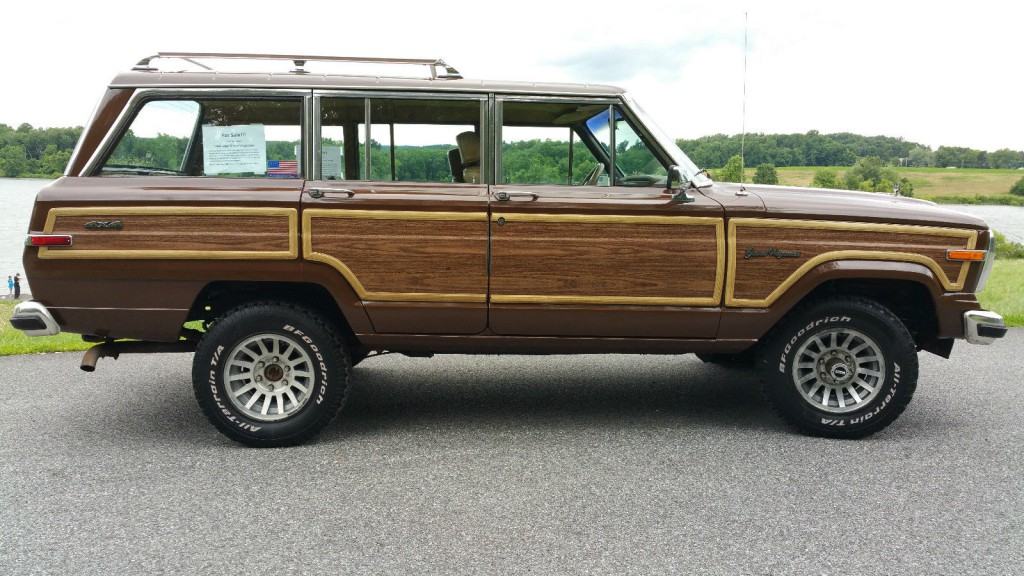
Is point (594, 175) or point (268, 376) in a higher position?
point (594, 175)

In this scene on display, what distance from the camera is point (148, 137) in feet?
13.6

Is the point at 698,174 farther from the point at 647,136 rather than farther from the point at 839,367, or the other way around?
the point at 839,367

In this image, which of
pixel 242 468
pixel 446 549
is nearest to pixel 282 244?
pixel 242 468

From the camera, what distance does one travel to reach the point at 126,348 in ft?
14.2

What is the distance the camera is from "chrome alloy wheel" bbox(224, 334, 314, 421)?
416cm

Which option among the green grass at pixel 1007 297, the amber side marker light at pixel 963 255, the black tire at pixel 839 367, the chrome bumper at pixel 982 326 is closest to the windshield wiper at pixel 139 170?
the black tire at pixel 839 367

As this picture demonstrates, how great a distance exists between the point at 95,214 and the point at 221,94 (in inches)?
37.6

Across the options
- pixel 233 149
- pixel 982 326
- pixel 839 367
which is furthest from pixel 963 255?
pixel 233 149

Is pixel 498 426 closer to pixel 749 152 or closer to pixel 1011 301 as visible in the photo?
pixel 749 152

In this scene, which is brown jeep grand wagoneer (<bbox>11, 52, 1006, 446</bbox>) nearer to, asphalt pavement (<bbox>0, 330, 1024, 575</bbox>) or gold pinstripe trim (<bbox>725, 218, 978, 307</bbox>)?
gold pinstripe trim (<bbox>725, 218, 978, 307</bbox>)

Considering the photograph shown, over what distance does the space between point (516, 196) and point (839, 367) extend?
219 centimetres

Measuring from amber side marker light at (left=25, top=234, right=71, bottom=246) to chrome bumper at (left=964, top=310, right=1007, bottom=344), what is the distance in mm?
5144

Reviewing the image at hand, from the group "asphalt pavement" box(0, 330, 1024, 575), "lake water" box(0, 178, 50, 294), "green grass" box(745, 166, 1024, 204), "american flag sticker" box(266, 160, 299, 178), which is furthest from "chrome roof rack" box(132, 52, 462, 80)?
"lake water" box(0, 178, 50, 294)

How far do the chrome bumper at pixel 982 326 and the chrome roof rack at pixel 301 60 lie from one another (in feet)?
10.9
